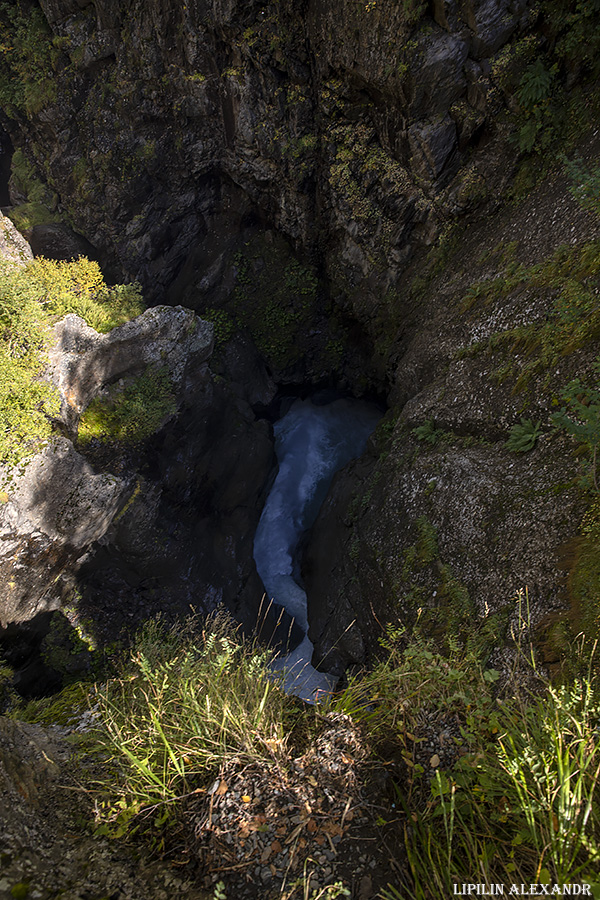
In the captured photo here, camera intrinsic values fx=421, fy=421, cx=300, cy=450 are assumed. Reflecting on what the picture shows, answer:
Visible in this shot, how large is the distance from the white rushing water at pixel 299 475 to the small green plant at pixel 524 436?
9207mm

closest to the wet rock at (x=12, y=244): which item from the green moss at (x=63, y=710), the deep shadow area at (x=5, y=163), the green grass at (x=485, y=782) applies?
the deep shadow area at (x=5, y=163)

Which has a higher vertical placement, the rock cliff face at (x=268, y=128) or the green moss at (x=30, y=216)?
the green moss at (x=30, y=216)

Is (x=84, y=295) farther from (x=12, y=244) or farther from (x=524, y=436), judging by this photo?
(x=524, y=436)

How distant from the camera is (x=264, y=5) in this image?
10.8 metres

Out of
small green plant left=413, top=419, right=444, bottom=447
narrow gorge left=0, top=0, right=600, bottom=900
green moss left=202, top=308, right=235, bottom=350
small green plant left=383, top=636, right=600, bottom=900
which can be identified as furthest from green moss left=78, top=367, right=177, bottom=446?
small green plant left=383, top=636, right=600, bottom=900

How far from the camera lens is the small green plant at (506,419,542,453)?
680cm

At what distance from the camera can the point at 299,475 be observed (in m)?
16.2

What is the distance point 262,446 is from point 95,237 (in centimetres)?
932

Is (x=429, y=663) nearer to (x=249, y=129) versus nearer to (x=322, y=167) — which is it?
(x=322, y=167)

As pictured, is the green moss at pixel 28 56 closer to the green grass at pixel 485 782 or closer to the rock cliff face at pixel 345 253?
the rock cliff face at pixel 345 253

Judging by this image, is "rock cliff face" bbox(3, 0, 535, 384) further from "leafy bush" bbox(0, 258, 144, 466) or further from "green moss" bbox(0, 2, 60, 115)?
"leafy bush" bbox(0, 258, 144, 466)

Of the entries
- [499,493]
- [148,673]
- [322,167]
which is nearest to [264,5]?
[322,167]

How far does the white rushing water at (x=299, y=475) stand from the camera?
580 inches

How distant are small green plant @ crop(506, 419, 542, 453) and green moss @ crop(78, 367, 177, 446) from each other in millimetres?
7945
